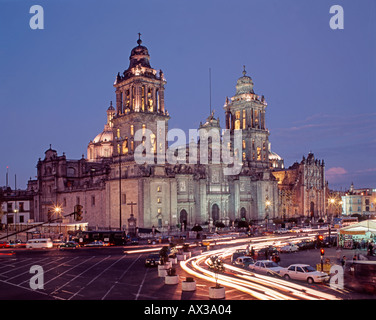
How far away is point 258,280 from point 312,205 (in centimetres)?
A: 9419

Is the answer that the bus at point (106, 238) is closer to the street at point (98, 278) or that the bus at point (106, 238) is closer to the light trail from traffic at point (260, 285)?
the street at point (98, 278)

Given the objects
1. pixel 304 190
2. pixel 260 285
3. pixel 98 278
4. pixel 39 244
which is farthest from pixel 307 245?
pixel 304 190

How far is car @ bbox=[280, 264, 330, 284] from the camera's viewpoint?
2811 centimetres

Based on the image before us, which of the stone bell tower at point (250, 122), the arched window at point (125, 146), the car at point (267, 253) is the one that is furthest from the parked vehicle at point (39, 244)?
the stone bell tower at point (250, 122)

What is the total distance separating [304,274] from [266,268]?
158 inches

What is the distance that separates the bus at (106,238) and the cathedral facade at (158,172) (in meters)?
6.54

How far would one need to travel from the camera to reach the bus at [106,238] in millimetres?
56969

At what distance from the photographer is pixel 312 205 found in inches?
4579

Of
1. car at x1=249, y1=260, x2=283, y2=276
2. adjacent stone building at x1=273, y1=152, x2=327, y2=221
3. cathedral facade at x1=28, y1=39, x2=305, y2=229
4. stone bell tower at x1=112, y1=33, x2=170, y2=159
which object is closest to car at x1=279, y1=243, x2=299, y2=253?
car at x1=249, y1=260, x2=283, y2=276

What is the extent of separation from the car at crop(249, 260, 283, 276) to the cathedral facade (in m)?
33.9

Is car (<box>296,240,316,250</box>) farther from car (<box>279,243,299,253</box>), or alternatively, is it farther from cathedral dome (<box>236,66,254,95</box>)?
cathedral dome (<box>236,66,254,95</box>)

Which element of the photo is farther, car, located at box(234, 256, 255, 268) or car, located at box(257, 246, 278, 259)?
car, located at box(257, 246, 278, 259)

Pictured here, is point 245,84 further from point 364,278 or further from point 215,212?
point 364,278
